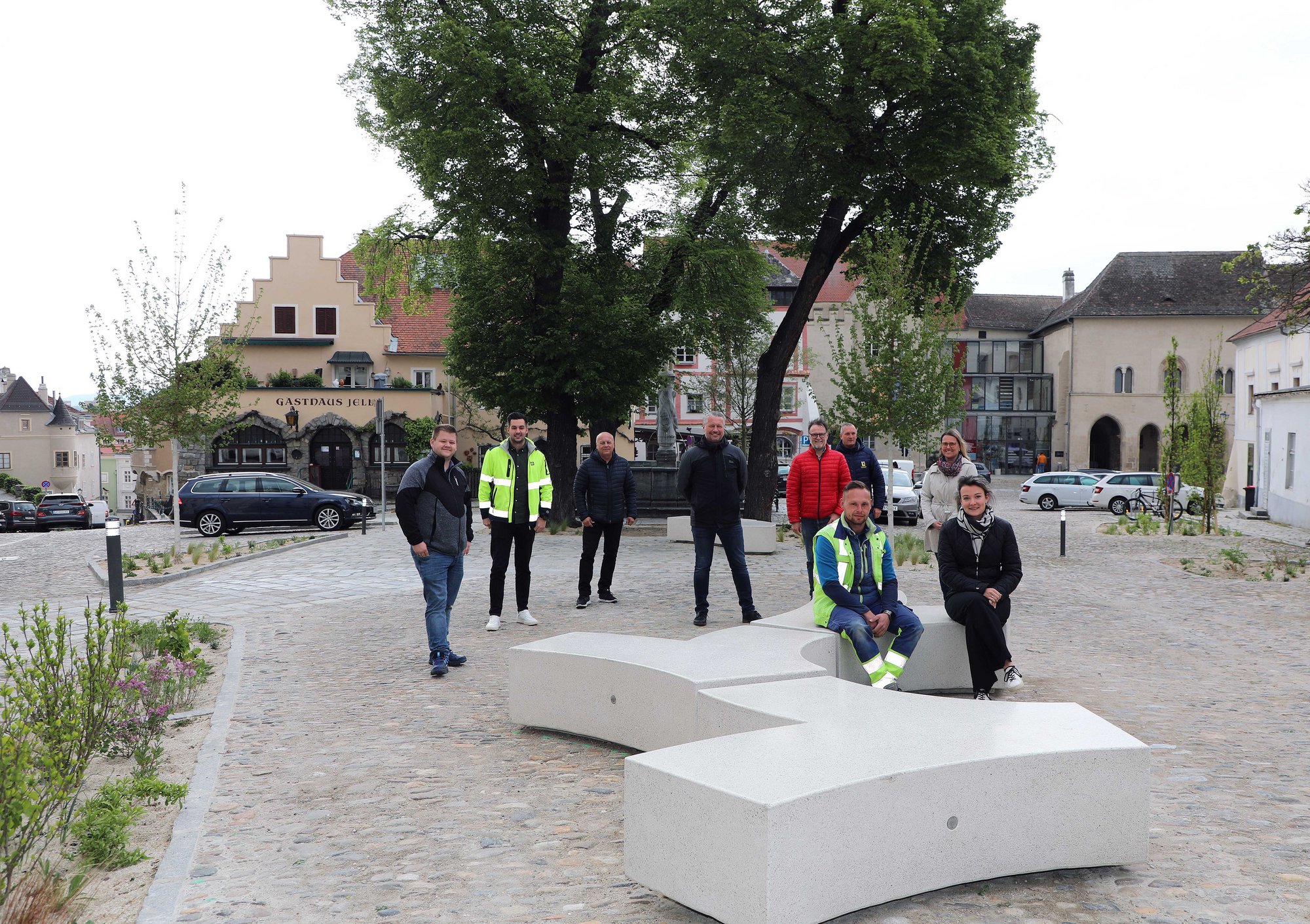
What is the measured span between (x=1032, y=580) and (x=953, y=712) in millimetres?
11050

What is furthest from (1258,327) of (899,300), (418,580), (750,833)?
(750,833)

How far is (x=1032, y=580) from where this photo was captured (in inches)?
601

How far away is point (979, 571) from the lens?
755cm

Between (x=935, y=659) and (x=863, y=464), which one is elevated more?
(x=863, y=464)

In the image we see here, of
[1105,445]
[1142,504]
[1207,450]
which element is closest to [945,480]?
[1207,450]

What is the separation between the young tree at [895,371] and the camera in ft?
52.3

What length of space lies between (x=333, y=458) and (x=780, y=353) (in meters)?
31.4

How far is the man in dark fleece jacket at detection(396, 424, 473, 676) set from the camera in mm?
8234

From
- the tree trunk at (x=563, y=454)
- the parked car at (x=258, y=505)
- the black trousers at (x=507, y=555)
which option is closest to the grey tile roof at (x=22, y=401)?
the parked car at (x=258, y=505)

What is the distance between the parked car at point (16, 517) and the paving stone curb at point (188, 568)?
2708 cm

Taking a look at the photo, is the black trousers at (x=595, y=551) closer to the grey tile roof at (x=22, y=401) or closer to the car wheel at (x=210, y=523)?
the car wheel at (x=210, y=523)

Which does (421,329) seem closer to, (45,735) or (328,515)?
(328,515)

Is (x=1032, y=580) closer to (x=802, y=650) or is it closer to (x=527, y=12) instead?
(x=802, y=650)

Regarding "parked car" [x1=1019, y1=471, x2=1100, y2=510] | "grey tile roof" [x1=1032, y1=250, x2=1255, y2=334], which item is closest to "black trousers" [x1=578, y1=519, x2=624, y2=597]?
"parked car" [x1=1019, y1=471, x2=1100, y2=510]
